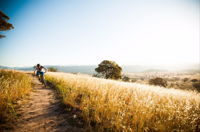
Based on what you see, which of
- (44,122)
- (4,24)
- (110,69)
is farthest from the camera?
(110,69)

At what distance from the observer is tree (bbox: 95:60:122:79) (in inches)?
1283

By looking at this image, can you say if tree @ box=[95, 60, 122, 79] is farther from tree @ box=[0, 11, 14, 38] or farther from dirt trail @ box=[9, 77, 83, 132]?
dirt trail @ box=[9, 77, 83, 132]

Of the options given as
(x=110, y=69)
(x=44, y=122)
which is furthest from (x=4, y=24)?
(x=110, y=69)

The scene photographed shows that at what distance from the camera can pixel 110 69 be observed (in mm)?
33438

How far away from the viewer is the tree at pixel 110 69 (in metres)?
32.6

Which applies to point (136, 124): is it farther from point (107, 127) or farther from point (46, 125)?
point (46, 125)

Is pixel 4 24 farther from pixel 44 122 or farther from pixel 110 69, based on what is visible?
pixel 110 69

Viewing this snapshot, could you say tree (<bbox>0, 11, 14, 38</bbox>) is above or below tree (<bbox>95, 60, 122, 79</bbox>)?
above

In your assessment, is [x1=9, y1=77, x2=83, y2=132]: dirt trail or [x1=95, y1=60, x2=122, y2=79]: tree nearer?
[x1=9, y1=77, x2=83, y2=132]: dirt trail

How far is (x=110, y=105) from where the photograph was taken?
2895 mm

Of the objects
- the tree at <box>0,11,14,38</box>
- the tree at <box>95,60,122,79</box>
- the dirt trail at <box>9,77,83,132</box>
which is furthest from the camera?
the tree at <box>95,60,122,79</box>

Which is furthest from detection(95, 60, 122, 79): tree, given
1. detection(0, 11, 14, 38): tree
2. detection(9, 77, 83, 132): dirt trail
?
detection(9, 77, 83, 132): dirt trail

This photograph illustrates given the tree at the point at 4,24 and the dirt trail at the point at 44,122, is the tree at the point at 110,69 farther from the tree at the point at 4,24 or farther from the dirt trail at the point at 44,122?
the dirt trail at the point at 44,122

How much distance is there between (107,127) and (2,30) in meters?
16.2
